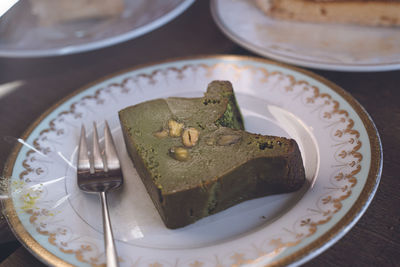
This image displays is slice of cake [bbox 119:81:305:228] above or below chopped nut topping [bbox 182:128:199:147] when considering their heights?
below

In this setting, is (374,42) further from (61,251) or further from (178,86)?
(61,251)

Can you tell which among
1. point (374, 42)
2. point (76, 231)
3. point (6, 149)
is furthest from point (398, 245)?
point (6, 149)

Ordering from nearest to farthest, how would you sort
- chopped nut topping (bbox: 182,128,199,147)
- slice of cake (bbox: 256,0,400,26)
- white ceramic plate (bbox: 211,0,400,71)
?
1. chopped nut topping (bbox: 182,128,199,147)
2. white ceramic plate (bbox: 211,0,400,71)
3. slice of cake (bbox: 256,0,400,26)

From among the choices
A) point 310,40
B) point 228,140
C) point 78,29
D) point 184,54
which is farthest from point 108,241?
point 78,29

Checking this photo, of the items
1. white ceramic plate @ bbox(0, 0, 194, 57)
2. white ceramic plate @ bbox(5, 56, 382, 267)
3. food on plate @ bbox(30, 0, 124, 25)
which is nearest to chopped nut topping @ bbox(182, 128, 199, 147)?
white ceramic plate @ bbox(5, 56, 382, 267)

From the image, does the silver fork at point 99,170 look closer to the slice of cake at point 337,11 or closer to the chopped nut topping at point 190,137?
the chopped nut topping at point 190,137

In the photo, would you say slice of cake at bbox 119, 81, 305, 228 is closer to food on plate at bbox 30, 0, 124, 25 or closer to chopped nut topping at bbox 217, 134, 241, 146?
→ chopped nut topping at bbox 217, 134, 241, 146

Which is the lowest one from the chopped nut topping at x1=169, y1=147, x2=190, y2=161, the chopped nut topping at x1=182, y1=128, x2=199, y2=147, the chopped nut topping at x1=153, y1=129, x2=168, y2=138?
the chopped nut topping at x1=169, y1=147, x2=190, y2=161
